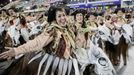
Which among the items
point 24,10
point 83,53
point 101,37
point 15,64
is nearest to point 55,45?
point 15,64

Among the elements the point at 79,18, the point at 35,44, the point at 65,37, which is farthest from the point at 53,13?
the point at 79,18

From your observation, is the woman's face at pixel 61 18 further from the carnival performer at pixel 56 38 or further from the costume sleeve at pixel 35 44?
the costume sleeve at pixel 35 44

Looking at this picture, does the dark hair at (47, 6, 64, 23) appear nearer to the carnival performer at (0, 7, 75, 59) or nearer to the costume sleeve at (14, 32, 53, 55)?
the carnival performer at (0, 7, 75, 59)

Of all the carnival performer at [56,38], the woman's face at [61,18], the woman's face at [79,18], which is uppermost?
the woman's face at [61,18]

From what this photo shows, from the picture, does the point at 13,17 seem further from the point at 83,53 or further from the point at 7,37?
the point at 83,53

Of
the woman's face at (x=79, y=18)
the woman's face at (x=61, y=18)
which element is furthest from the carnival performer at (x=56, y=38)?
the woman's face at (x=79, y=18)

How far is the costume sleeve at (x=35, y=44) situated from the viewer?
2.78 metres

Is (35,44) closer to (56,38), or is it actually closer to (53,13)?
(56,38)

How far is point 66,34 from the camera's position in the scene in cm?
317

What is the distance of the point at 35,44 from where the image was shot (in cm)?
288

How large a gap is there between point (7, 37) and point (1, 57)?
3.75 meters

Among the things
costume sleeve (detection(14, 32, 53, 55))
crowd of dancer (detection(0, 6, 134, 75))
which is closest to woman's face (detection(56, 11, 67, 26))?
crowd of dancer (detection(0, 6, 134, 75))

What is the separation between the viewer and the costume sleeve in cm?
278

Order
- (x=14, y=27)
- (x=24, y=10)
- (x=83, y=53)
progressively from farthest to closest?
(x=24, y=10)
(x=14, y=27)
(x=83, y=53)
